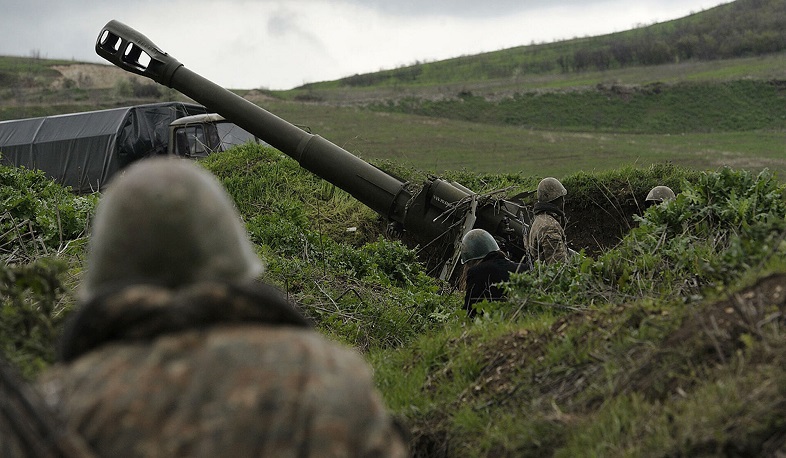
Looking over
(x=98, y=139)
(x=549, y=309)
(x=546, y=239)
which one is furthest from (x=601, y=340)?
(x=98, y=139)

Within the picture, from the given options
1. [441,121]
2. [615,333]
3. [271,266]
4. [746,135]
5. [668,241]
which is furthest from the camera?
[441,121]

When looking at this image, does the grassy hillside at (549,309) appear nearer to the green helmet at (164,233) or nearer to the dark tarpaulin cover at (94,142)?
the green helmet at (164,233)

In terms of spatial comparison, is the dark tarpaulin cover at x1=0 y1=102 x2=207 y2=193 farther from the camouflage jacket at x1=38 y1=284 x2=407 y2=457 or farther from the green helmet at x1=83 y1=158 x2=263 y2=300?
the camouflage jacket at x1=38 y1=284 x2=407 y2=457

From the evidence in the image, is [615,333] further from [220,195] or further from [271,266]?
[271,266]

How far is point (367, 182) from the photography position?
41.5ft

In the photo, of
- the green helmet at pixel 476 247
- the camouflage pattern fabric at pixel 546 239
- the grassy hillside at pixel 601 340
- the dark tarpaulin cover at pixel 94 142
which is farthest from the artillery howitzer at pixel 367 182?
the dark tarpaulin cover at pixel 94 142

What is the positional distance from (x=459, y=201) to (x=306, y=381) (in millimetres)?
9392

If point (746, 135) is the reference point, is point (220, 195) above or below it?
above

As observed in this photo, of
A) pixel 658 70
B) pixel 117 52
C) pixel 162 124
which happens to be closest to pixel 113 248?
pixel 117 52

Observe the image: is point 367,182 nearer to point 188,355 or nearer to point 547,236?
point 547,236

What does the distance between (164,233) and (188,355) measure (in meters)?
0.30

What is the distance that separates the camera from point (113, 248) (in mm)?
2533

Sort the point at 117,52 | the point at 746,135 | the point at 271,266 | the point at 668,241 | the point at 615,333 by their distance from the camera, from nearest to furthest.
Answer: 1. the point at 615,333
2. the point at 668,241
3. the point at 271,266
4. the point at 117,52
5. the point at 746,135

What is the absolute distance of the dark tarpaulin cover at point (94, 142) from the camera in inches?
922
